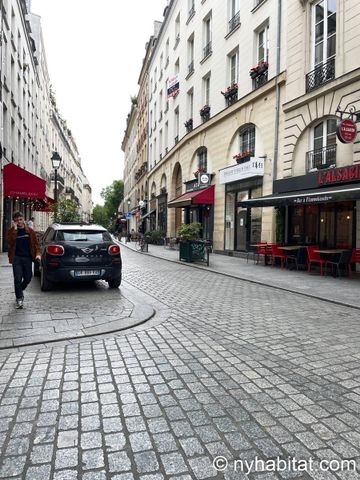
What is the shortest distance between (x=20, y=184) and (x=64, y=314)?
13.9 m

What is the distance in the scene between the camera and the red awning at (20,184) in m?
17.8

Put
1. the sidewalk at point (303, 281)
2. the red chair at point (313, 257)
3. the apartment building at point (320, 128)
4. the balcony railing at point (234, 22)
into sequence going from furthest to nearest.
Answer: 1. the balcony railing at point (234, 22)
2. the red chair at point (313, 257)
3. the apartment building at point (320, 128)
4. the sidewalk at point (303, 281)

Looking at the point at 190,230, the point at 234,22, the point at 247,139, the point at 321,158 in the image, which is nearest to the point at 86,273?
the point at 190,230

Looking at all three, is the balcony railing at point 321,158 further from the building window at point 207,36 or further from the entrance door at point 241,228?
the building window at point 207,36

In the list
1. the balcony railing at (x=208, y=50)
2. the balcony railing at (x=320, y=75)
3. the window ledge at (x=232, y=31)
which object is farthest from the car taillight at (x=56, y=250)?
the balcony railing at (x=208, y=50)

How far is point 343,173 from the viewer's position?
38.5ft

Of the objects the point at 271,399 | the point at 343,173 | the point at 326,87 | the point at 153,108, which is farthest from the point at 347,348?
the point at 153,108

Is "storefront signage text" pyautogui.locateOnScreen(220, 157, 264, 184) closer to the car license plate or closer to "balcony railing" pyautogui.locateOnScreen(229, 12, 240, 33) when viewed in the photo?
"balcony railing" pyautogui.locateOnScreen(229, 12, 240, 33)

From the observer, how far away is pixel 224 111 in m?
20.2

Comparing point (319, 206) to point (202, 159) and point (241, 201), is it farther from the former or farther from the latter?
point (202, 159)

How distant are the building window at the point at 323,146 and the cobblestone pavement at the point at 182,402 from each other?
8891mm

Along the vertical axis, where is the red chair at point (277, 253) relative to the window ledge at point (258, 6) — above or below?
below

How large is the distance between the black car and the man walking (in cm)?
129

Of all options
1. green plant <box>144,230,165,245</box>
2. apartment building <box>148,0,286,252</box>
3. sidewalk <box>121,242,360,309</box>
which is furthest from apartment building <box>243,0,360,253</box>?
green plant <box>144,230,165,245</box>
